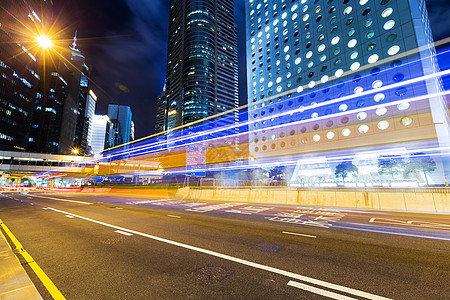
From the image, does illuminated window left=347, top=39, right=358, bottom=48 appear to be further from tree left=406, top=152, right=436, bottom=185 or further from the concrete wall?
the concrete wall

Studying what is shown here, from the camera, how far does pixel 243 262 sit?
171 inches

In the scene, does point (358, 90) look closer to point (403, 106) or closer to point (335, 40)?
point (403, 106)

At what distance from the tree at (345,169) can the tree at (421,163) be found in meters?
7.68

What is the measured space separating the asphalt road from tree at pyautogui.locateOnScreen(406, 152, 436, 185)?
3232 cm

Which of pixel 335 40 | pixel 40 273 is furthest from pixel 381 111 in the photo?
pixel 40 273

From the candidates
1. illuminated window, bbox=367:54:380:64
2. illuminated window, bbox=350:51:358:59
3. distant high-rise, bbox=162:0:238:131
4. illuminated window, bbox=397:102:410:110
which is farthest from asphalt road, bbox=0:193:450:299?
distant high-rise, bbox=162:0:238:131

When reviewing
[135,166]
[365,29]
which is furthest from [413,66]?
[135,166]

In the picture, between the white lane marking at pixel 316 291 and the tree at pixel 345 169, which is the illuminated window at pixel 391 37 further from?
the white lane marking at pixel 316 291

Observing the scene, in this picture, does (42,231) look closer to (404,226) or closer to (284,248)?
(284,248)

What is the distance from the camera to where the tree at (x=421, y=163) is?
30906mm

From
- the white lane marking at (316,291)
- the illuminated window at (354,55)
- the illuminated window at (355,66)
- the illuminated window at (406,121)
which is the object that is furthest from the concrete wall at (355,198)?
the illuminated window at (354,55)

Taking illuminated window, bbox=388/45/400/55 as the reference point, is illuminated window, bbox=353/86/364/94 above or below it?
below

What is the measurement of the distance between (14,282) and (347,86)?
47749 millimetres

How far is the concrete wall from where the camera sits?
1202 centimetres
